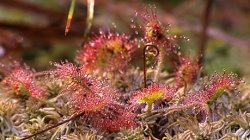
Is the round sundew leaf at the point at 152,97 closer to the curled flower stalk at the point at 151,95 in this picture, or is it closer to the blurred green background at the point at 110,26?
the curled flower stalk at the point at 151,95

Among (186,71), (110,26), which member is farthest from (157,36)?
(110,26)

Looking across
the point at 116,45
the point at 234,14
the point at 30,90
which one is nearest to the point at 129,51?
the point at 116,45

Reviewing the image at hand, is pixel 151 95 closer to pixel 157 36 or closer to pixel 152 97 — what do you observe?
pixel 152 97

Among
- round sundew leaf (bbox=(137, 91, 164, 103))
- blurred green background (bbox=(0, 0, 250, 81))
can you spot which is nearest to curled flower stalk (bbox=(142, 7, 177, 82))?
round sundew leaf (bbox=(137, 91, 164, 103))

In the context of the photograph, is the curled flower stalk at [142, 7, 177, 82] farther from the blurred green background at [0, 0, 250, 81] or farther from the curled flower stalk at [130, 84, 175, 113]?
the blurred green background at [0, 0, 250, 81]

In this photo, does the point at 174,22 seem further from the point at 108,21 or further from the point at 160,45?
the point at 160,45

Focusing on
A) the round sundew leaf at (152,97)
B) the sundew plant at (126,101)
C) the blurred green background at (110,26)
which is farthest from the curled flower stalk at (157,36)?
the blurred green background at (110,26)
